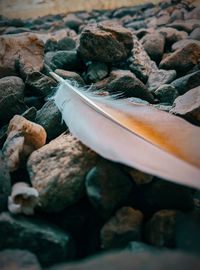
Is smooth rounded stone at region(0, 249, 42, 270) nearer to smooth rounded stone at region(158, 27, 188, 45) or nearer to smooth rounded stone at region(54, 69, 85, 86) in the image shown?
smooth rounded stone at region(54, 69, 85, 86)

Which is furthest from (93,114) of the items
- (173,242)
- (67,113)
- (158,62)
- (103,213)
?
(158,62)

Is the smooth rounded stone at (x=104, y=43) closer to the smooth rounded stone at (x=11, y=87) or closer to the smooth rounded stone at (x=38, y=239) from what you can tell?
the smooth rounded stone at (x=11, y=87)

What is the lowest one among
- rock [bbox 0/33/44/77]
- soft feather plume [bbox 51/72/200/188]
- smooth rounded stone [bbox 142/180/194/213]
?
smooth rounded stone [bbox 142/180/194/213]

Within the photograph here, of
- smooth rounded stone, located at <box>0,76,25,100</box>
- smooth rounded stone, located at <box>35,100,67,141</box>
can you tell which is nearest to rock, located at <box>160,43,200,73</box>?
smooth rounded stone, located at <box>35,100,67,141</box>

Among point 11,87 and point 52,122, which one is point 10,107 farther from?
point 52,122

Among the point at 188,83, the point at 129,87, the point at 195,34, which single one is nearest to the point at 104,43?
the point at 129,87

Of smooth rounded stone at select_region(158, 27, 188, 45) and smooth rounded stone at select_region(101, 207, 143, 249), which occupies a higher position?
smooth rounded stone at select_region(158, 27, 188, 45)

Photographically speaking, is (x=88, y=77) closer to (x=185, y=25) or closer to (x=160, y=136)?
(x=160, y=136)
